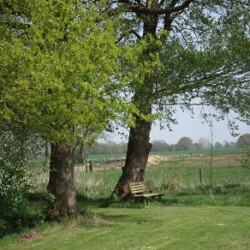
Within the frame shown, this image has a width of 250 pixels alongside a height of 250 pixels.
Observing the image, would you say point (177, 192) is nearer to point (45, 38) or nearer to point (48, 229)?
point (48, 229)

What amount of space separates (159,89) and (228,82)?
2918 millimetres

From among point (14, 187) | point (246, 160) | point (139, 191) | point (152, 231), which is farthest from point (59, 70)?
point (246, 160)

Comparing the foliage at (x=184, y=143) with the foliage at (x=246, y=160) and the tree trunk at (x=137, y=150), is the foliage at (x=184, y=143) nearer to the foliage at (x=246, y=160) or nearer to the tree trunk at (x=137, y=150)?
the foliage at (x=246, y=160)

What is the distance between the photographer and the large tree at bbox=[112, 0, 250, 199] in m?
16.6

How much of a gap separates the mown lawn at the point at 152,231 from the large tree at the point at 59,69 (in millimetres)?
2734

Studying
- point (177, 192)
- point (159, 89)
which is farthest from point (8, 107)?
point (177, 192)

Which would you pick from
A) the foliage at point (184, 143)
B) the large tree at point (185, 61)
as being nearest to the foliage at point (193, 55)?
the large tree at point (185, 61)

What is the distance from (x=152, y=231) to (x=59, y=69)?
16.8ft

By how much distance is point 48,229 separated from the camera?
14383mm

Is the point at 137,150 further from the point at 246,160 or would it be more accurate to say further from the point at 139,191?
the point at 246,160

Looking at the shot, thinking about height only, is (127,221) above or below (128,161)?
below

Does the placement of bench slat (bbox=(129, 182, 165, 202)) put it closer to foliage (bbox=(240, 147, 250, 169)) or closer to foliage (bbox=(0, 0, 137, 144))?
foliage (bbox=(240, 147, 250, 169))

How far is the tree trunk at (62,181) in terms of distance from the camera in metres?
15.4

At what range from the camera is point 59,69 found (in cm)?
958
